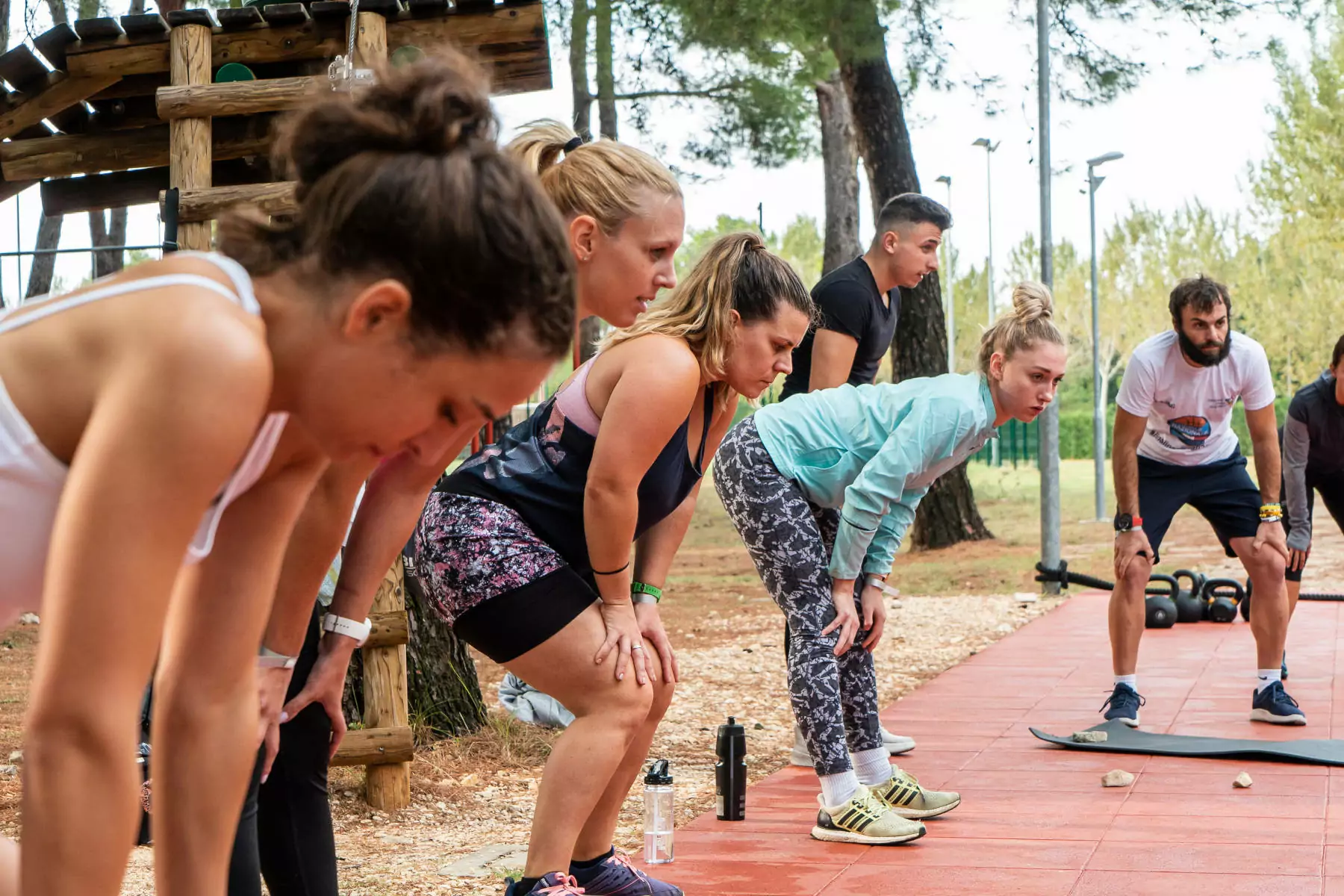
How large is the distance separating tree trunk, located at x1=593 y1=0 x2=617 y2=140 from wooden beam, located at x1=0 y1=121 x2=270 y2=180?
812cm

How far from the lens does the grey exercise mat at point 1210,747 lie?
5547mm

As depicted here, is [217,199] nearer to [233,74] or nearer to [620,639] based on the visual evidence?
[233,74]

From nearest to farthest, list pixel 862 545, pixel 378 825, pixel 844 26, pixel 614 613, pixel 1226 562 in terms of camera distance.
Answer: pixel 614 613 < pixel 862 545 < pixel 378 825 < pixel 844 26 < pixel 1226 562

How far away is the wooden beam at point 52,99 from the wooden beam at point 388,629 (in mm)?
2650

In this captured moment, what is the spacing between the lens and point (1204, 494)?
21.2 ft

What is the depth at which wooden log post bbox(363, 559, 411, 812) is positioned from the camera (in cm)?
496

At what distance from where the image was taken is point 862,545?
4457mm

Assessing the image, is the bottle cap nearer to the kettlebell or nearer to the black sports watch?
the black sports watch

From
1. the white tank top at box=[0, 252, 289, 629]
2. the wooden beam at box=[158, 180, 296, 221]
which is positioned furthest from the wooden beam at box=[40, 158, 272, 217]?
the white tank top at box=[0, 252, 289, 629]

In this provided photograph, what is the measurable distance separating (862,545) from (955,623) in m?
6.15

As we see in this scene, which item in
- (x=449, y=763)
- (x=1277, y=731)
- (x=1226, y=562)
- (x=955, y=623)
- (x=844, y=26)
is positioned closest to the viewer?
(x=449, y=763)

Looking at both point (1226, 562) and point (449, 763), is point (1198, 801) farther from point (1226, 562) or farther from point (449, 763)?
point (1226, 562)

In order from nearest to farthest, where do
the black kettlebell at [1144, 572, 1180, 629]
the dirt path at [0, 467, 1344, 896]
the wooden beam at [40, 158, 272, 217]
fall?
the dirt path at [0, 467, 1344, 896] < the wooden beam at [40, 158, 272, 217] < the black kettlebell at [1144, 572, 1180, 629]

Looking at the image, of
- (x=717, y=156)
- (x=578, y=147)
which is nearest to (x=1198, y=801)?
(x=578, y=147)
